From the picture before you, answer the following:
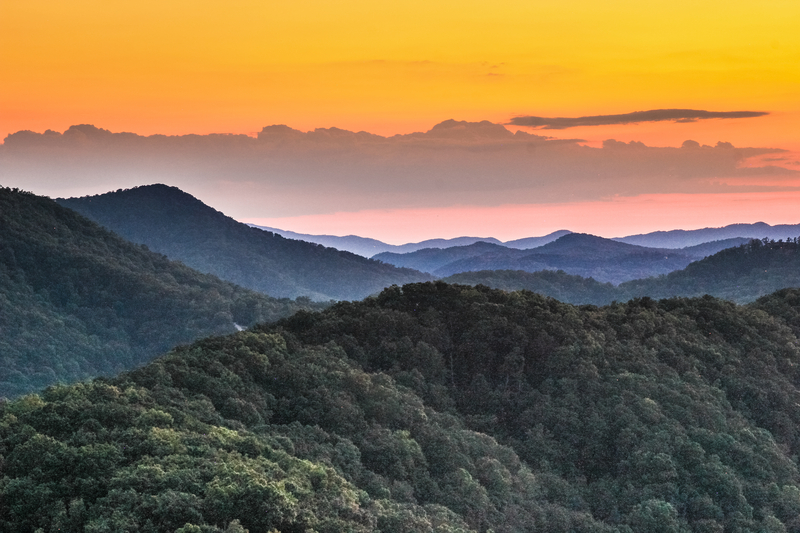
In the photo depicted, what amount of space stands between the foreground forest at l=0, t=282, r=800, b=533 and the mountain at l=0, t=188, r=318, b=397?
82783mm

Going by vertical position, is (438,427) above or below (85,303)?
below

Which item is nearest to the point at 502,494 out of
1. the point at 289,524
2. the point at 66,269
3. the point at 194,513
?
the point at 289,524

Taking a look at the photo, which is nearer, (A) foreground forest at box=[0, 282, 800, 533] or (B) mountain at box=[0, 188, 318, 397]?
(A) foreground forest at box=[0, 282, 800, 533]

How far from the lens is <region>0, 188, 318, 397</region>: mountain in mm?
131125

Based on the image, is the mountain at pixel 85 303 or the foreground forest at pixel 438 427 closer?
the foreground forest at pixel 438 427

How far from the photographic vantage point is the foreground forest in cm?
2789

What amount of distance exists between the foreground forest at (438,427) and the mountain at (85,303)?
82783 mm

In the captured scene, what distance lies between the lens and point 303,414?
43.0m

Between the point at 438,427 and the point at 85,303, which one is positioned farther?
the point at 85,303

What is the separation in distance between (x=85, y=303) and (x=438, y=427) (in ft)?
401

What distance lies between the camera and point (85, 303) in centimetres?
15075

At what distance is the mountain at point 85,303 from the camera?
131m

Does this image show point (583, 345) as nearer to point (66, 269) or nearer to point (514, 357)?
point (514, 357)

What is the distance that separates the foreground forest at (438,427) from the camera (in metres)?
27.9
